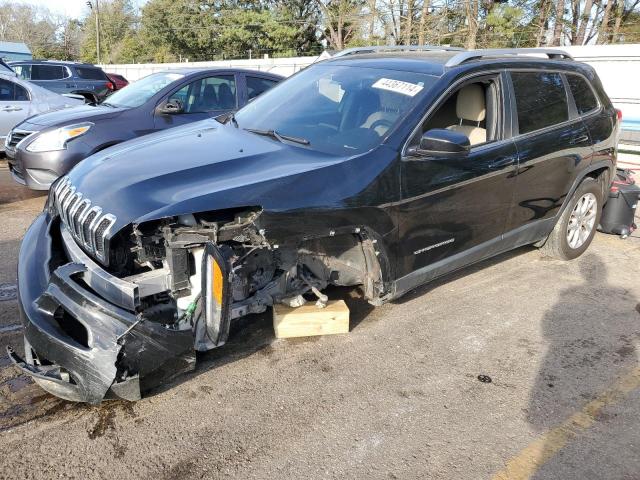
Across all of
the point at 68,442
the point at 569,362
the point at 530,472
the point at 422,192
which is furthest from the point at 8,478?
the point at 569,362

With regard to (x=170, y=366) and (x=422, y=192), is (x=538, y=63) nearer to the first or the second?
(x=422, y=192)

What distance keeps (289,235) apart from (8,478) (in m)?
1.73

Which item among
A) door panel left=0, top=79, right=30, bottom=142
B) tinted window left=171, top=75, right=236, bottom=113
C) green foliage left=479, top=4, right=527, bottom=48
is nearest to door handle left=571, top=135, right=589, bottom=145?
tinted window left=171, top=75, right=236, bottom=113

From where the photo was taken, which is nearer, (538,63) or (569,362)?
(569,362)

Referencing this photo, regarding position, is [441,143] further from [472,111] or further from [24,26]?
[24,26]

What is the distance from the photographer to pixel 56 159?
5902 millimetres

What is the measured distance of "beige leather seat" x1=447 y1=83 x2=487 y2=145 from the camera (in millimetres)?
4094

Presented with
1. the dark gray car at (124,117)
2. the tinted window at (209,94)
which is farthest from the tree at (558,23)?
the tinted window at (209,94)

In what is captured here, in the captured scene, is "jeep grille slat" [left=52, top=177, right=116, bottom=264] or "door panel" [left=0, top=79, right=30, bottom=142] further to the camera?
"door panel" [left=0, top=79, right=30, bottom=142]

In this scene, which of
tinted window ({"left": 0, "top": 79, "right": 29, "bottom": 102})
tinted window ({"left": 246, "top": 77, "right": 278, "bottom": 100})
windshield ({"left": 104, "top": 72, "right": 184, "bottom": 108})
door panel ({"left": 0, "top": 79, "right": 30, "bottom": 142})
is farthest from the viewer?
tinted window ({"left": 0, "top": 79, "right": 29, "bottom": 102})

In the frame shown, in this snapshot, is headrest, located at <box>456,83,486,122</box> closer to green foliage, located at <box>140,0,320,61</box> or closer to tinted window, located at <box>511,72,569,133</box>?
tinted window, located at <box>511,72,569,133</box>

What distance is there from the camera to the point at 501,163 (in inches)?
157

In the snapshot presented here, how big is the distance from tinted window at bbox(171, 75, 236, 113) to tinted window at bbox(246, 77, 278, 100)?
243 millimetres

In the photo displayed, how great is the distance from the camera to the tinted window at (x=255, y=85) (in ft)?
23.8
